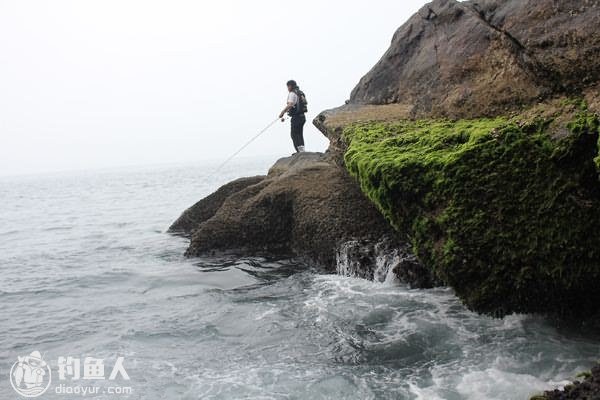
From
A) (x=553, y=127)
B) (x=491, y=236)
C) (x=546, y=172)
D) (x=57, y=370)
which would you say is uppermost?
(x=553, y=127)

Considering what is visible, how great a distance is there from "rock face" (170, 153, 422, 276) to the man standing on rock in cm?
271

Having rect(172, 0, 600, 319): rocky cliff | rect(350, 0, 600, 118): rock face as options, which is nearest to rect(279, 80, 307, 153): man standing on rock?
rect(350, 0, 600, 118): rock face

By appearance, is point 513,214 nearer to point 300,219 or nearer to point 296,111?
point 300,219

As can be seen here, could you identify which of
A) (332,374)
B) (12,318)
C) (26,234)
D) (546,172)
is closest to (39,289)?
(12,318)

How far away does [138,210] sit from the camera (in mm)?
28359

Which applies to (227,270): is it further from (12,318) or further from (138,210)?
(138,210)

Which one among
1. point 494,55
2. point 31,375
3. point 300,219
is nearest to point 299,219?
point 300,219

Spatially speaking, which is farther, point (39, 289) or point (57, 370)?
point (39, 289)

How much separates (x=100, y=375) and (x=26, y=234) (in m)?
17.6

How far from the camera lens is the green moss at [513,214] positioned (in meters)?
5.46

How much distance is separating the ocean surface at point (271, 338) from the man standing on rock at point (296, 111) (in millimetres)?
5844

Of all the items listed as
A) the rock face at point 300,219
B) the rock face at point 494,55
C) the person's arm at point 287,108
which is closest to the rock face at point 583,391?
the rock face at point 494,55

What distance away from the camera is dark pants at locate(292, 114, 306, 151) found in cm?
1634
